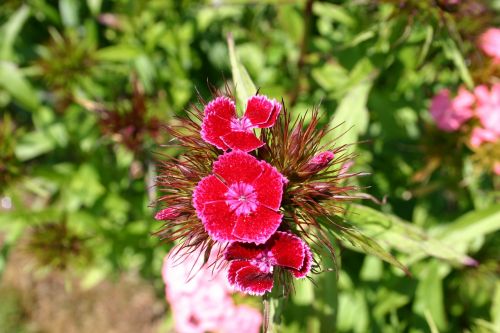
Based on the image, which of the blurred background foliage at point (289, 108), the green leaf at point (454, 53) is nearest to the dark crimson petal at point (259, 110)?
the blurred background foliage at point (289, 108)

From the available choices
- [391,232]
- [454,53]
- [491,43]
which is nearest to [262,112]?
[391,232]

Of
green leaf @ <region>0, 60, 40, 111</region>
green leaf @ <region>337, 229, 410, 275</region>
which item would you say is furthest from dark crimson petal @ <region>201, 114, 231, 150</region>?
green leaf @ <region>0, 60, 40, 111</region>

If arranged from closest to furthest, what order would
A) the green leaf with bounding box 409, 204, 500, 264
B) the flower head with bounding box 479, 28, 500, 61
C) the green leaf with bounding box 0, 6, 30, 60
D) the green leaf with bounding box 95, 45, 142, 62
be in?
the green leaf with bounding box 409, 204, 500, 264 → the flower head with bounding box 479, 28, 500, 61 → the green leaf with bounding box 95, 45, 142, 62 → the green leaf with bounding box 0, 6, 30, 60

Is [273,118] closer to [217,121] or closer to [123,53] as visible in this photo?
[217,121]

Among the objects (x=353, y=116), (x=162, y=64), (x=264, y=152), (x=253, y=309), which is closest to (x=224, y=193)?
(x=264, y=152)

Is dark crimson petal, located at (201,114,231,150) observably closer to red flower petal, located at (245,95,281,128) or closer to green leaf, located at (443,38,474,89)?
red flower petal, located at (245,95,281,128)

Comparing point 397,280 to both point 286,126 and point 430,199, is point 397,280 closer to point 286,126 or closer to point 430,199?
point 430,199

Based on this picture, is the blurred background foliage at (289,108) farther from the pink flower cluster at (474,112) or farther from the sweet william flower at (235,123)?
the sweet william flower at (235,123)
